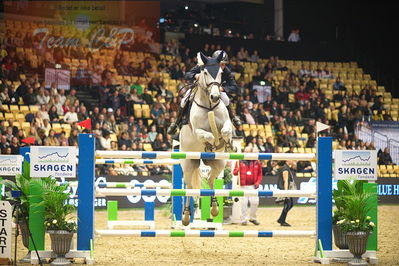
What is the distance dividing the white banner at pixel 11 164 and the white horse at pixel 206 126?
3141 millimetres

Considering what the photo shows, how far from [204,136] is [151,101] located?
12.4 m

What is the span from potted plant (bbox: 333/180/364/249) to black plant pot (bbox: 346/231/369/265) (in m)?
0.20

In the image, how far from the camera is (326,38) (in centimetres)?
3100

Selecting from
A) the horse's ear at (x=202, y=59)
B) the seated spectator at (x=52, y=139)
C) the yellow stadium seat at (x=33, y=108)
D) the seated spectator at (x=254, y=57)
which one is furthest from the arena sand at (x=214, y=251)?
the seated spectator at (x=254, y=57)

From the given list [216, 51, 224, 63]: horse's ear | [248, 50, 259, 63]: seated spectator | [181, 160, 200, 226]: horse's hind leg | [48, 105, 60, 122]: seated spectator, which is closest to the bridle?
[216, 51, 224, 63]: horse's ear

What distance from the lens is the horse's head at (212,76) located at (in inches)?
365

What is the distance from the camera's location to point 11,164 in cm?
1191

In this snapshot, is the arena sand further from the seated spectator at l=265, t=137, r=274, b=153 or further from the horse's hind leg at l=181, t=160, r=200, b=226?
the seated spectator at l=265, t=137, r=274, b=153

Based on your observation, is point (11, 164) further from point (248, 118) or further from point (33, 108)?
point (248, 118)

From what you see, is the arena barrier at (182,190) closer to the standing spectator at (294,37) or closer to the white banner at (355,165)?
the white banner at (355,165)

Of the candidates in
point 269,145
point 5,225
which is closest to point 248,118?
point 269,145

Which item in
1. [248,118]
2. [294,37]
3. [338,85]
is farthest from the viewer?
[294,37]

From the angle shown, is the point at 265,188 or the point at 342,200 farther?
the point at 265,188

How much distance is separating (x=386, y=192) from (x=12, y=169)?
1310 centimetres
